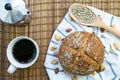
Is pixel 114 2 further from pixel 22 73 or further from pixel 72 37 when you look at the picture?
pixel 22 73

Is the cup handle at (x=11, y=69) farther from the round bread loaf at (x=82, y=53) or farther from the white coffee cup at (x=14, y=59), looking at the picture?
the round bread loaf at (x=82, y=53)

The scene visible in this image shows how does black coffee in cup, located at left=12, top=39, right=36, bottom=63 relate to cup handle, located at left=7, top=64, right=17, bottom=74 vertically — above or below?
above

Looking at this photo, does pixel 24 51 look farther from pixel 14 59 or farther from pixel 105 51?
pixel 105 51

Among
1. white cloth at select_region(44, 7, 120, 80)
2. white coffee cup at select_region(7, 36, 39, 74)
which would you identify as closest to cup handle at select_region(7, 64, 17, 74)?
white coffee cup at select_region(7, 36, 39, 74)

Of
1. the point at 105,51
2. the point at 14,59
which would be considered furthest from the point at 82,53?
the point at 14,59

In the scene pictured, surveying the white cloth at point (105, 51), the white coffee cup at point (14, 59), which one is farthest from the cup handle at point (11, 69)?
the white cloth at point (105, 51)

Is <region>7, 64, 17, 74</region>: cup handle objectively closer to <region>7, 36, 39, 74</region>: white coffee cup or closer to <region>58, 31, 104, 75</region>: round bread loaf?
<region>7, 36, 39, 74</region>: white coffee cup

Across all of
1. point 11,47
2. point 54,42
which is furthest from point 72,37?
point 11,47
